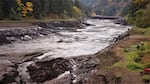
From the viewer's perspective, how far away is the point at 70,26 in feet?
304

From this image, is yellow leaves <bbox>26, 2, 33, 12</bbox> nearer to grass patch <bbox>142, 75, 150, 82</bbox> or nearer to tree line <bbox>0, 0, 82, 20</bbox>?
tree line <bbox>0, 0, 82, 20</bbox>

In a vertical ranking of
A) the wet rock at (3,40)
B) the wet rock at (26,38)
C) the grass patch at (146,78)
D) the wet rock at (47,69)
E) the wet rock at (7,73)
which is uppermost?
the grass patch at (146,78)

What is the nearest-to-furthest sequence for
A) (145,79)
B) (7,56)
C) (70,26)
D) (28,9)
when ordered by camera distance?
(145,79) < (7,56) < (28,9) < (70,26)

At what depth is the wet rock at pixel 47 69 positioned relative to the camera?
2533 cm

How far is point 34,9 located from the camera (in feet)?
290

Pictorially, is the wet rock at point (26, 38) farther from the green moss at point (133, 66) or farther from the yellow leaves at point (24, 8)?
the green moss at point (133, 66)

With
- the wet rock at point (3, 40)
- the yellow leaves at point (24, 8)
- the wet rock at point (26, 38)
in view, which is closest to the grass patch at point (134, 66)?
Result: the wet rock at point (3, 40)

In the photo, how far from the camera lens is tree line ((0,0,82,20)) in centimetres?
7400

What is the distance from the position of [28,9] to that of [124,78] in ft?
219

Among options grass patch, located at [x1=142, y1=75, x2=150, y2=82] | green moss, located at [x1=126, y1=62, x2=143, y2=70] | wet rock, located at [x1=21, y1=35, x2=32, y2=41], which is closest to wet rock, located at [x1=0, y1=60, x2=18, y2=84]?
green moss, located at [x1=126, y1=62, x2=143, y2=70]

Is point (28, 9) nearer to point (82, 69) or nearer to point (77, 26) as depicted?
point (77, 26)

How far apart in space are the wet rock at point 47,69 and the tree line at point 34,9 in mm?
44839

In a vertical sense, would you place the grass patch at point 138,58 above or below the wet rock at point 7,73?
above

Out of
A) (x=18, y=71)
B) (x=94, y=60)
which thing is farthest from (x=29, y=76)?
(x=94, y=60)
